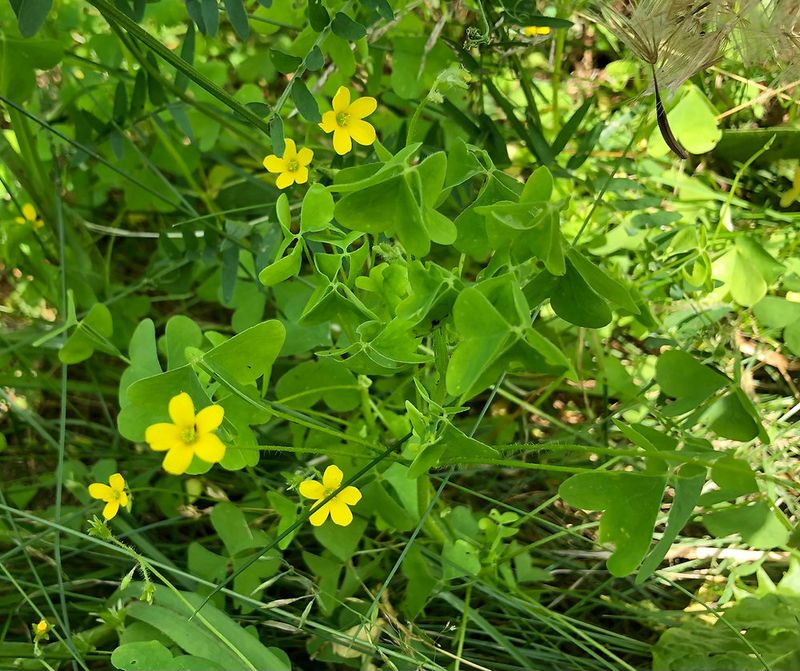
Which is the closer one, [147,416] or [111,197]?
[147,416]

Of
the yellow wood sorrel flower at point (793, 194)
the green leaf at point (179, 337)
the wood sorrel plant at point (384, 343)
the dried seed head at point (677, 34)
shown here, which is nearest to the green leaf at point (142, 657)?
the wood sorrel plant at point (384, 343)

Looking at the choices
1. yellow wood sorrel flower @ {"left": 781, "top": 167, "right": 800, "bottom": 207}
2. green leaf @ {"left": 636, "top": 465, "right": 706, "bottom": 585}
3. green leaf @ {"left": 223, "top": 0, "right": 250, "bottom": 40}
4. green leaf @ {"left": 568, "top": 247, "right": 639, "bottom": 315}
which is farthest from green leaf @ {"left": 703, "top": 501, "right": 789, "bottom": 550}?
green leaf @ {"left": 223, "top": 0, "right": 250, "bottom": 40}

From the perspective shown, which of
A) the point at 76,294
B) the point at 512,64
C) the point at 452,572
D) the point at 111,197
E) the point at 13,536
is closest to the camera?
the point at 452,572

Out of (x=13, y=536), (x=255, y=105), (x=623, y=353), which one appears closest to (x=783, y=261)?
(x=623, y=353)

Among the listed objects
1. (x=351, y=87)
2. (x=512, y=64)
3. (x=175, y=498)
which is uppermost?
(x=512, y=64)

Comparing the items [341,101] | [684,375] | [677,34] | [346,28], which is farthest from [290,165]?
[684,375]

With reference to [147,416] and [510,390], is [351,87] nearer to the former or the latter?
[510,390]

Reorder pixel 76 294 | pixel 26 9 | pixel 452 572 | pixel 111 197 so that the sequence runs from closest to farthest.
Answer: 1. pixel 26 9
2. pixel 452 572
3. pixel 76 294
4. pixel 111 197

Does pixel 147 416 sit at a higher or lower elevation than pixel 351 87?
lower

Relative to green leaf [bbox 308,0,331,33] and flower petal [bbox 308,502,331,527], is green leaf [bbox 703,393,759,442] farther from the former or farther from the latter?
green leaf [bbox 308,0,331,33]

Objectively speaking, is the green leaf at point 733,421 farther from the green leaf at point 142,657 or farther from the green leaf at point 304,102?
the green leaf at point 142,657
